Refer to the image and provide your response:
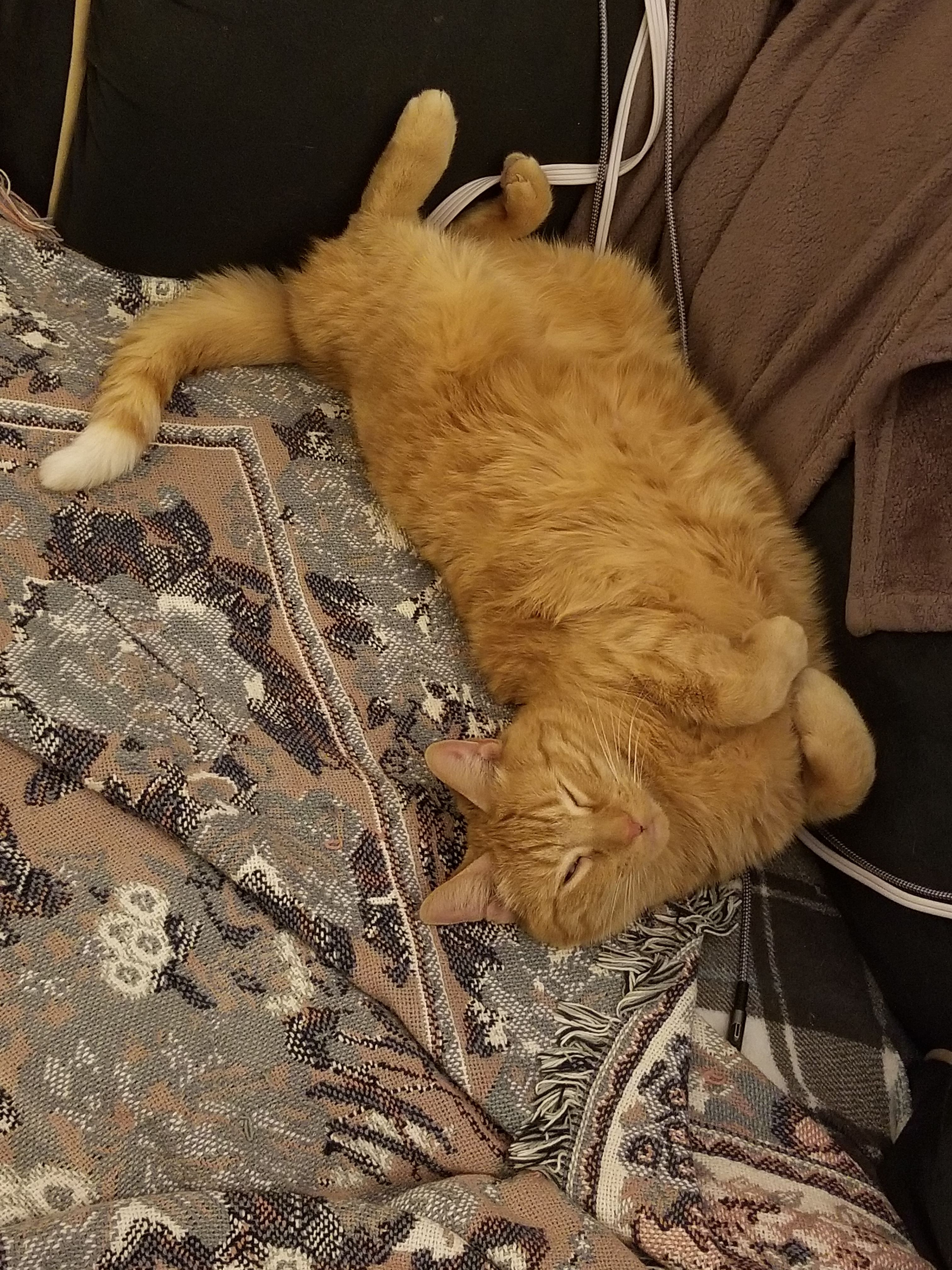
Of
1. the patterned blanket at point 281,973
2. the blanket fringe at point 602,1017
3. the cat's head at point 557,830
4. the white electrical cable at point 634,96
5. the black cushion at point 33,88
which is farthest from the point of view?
the white electrical cable at point 634,96

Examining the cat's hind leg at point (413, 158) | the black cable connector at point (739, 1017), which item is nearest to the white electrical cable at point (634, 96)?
the cat's hind leg at point (413, 158)

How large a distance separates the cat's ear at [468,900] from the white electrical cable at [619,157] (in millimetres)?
1252

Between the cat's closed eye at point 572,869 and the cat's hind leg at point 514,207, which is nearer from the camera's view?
the cat's closed eye at point 572,869

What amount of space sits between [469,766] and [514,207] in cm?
110

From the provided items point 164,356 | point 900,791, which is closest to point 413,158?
point 164,356

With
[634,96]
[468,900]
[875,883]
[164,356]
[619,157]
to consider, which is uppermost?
[634,96]

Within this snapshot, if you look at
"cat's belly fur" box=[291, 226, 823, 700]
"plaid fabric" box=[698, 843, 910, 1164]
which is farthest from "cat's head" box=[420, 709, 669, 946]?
"plaid fabric" box=[698, 843, 910, 1164]

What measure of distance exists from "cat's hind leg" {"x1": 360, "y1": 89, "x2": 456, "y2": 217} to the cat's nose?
3.90 feet

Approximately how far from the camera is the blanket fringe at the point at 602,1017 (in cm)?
127

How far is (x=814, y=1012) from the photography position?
4.80ft

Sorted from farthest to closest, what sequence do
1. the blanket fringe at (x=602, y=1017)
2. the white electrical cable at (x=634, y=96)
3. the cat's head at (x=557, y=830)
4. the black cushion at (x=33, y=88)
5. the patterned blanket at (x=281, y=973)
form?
1. the white electrical cable at (x=634, y=96)
2. the black cushion at (x=33, y=88)
3. the cat's head at (x=557, y=830)
4. the blanket fringe at (x=602, y=1017)
5. the patterned blanket at (x=281, y=973)

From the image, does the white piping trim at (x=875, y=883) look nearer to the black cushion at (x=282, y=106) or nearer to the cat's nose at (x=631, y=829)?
the cat's nose at (x=631, y=829)

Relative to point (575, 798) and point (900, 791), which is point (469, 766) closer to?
point (575, 798)

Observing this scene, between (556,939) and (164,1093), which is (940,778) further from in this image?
(164,1093)
